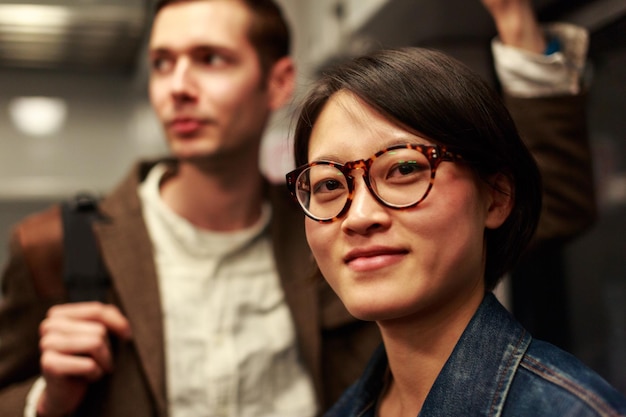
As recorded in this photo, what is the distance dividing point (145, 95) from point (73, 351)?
A: 2342 mm

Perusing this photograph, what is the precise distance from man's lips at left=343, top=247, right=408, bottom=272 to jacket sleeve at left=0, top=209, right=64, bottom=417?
85 cm

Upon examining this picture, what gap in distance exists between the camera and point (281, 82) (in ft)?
5.54

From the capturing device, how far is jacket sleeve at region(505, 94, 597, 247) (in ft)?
4.04

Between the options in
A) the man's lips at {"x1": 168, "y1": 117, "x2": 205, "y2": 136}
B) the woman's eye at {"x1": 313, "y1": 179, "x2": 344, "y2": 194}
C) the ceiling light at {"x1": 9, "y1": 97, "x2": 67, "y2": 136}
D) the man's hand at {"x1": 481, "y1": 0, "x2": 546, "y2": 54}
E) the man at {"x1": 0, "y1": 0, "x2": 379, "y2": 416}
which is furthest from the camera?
the ceiling light at {"x1": 9, "y1": 97, "x2": 67, "y2": 136}

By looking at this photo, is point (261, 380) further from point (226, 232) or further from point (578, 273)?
point (578, 273)

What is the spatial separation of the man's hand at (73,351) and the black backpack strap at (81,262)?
7 centimetres

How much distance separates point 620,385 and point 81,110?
272 centimetres

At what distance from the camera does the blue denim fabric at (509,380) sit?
2.23 feet

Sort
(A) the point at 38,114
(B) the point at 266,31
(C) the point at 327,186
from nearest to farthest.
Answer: (C) the point at 327,186 → (B) the point at 266,31 → (A) the point at 38,114

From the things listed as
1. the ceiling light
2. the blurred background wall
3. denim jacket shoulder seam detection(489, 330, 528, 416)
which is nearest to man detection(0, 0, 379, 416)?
the blurred background wall

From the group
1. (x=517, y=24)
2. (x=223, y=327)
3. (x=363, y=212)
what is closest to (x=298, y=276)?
(x=223, y=327)

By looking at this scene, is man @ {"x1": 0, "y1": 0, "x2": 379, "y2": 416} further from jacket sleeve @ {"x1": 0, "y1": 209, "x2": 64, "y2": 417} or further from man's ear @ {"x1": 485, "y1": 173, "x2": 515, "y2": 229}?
man's ear @ {"x1": 485, "y1": 173, "x2": 515, "y2": 229}

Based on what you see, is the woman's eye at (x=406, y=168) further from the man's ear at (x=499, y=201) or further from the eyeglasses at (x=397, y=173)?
the man's ear at (x=499, y=201)

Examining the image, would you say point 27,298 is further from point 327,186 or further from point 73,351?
point 327,186
